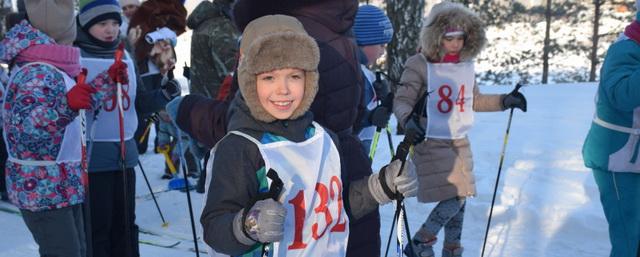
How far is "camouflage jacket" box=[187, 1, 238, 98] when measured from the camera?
5672mm

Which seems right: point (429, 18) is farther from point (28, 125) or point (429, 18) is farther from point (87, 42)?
point (28, 125)

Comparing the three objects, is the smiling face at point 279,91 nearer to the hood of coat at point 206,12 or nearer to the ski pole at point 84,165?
the ski pole at point 84,165

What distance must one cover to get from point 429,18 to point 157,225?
3.13 meters

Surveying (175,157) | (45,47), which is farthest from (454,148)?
(175,157)

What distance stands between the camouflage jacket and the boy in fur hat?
3.26m

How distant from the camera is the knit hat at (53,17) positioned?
344 centimetres

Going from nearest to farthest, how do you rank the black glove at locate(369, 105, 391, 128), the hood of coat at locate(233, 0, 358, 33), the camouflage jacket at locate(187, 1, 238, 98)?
the hood of coat at locate(233, 0, 358, 33) → the black glove at locate(369, 105, 391, 128) → the camouflage jacket at locate(187, 1, 238, 98)

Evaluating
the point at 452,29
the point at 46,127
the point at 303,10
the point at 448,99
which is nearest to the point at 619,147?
the point at 448,99

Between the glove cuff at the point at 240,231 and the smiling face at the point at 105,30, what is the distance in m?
2.41

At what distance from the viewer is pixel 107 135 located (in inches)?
157

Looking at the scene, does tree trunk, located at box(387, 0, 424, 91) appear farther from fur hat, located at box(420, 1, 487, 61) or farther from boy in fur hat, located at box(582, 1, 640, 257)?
boy in fur hat, located at box(582, 1, 640, 257)

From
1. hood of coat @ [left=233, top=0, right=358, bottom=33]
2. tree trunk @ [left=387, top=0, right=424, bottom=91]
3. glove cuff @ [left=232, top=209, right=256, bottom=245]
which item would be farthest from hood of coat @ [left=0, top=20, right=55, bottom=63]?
tree trunk @ [left=387, top=0, right=424, bottom=91]

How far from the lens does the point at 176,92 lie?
11.9 ft

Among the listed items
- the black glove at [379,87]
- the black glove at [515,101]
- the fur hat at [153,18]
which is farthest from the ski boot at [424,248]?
the fur hat at [153,18]
